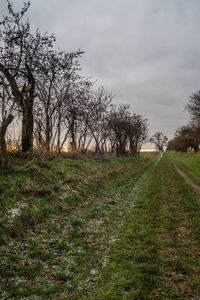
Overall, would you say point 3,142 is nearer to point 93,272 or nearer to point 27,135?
point 27,135

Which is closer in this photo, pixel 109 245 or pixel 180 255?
pixel 180 255

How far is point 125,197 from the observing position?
38.4ft

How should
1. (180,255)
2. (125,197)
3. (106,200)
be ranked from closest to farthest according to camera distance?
(180,255) < (106,200) < (125,197)

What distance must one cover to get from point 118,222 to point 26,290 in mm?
4449

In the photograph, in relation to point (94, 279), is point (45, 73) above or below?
above

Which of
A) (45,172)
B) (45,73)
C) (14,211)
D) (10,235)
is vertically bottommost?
(10,235)

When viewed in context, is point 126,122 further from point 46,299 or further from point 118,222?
point 46,299

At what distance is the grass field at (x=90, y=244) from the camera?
156 inches

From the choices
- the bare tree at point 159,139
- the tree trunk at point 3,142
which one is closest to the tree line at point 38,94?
the tree trunk at point 3,142

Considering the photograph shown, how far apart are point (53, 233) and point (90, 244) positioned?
4.77 feet

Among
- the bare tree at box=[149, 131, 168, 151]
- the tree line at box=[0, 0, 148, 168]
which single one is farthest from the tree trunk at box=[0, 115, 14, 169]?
the bare tree at box=[149, 131, 168, 151]

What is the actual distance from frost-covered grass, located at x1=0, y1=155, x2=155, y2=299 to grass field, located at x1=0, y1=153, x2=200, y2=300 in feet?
0.07

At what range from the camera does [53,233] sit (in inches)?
253

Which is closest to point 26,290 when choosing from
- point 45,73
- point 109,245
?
point 109,245
